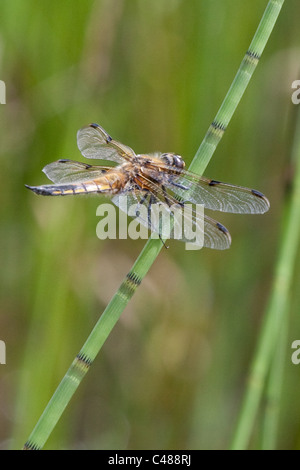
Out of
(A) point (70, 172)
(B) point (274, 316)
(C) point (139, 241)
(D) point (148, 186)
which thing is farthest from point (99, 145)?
(B) point (274, 316)

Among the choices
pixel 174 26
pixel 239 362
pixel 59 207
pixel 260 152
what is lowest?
pixel 239 362

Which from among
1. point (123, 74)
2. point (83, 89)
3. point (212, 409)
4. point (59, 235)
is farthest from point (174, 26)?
point (212, 409)

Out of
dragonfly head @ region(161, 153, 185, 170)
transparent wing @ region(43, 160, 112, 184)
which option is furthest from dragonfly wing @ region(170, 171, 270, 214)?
transparent wing @ region(43, 160, 112, 184)

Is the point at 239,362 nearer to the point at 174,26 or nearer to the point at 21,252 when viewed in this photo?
the point at 21,252

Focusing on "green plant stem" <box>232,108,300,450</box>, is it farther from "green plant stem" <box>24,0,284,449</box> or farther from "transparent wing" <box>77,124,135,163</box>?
"transparent wing" <box>77,124,135,163</box>

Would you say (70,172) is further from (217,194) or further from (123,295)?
(123,295)
